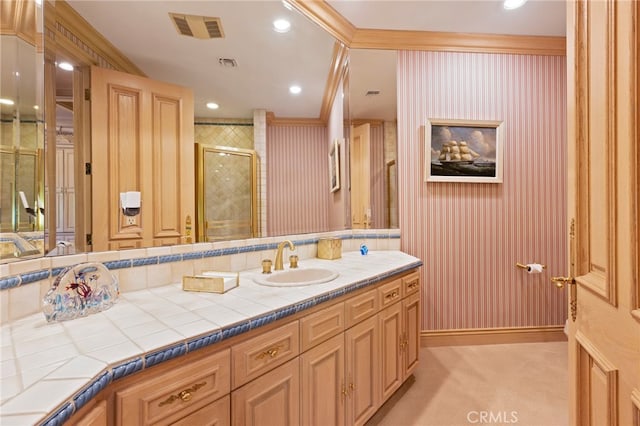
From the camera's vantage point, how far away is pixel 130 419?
72cm

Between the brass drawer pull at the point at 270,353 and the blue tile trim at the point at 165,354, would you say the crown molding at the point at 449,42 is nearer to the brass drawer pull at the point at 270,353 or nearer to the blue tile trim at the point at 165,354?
the blue tile trim at the point at 165,354

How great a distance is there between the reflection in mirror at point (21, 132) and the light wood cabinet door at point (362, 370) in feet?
4.50

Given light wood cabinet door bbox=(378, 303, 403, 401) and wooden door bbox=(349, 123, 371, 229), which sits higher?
wooden door bbox=(349, 123, 371, 229)

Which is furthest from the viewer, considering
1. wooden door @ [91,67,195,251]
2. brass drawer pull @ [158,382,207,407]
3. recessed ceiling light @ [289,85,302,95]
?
recessed ceiling light @ [289,85,302,95]

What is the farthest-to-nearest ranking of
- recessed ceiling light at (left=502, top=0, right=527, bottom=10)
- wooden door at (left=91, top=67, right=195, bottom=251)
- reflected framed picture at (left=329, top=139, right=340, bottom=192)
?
reflected framed picture at (left=329, top=139, right=340, bottom=192)
recessed ceiling light at (left=502, top=0, right=527, bottom=10)
wooden door at (left=91, top=67, right=195, bottom=251)

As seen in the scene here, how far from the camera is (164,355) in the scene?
76 cm

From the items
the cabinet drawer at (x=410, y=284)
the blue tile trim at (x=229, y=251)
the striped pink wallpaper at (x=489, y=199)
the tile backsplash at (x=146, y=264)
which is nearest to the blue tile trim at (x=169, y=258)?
the tile backsplash at (x=146, y=264)

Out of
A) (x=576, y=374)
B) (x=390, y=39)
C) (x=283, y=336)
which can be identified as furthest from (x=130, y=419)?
(x=390, y=39)

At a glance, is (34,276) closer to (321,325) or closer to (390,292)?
(321,325)

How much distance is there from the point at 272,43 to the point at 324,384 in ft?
6.31

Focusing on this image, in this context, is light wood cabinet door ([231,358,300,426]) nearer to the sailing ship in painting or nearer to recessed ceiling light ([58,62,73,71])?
recessed ceiling light ([58,62,73,71])

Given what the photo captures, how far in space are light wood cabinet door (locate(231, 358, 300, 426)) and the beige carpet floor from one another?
0.82 metres

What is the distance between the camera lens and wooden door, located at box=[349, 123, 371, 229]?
2391 mm

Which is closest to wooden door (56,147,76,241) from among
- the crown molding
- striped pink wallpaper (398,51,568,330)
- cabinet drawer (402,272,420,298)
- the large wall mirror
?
the large wall mirror
